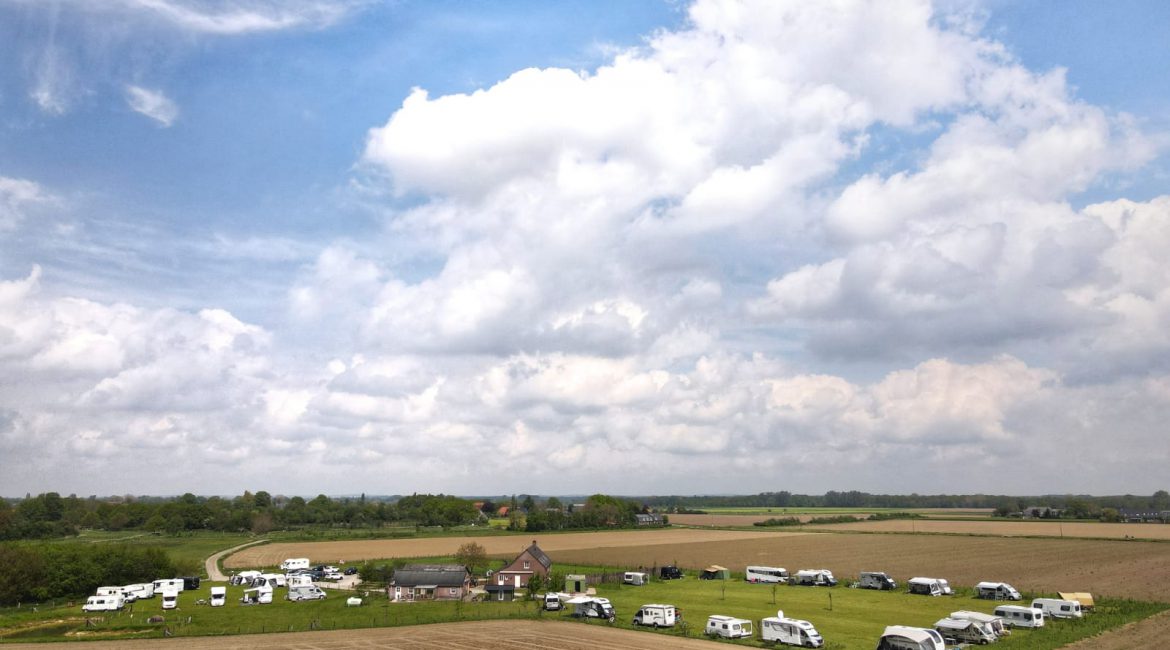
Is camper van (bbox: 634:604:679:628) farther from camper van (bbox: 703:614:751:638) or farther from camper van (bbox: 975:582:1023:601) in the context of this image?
camper van (bbox: 975:582:1023:601)

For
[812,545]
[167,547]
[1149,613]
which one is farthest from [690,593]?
[167,547]

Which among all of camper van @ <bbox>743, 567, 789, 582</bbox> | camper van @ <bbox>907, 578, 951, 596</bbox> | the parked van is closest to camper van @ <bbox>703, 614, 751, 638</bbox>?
camper van @ <bbox>907, 578, 951, 596</bbox>

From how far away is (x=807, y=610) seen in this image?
5309 centimetres

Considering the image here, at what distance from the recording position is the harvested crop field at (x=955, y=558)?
67.8m

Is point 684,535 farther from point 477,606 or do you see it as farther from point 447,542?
point 477,606

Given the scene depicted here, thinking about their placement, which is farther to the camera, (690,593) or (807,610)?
(690,593)

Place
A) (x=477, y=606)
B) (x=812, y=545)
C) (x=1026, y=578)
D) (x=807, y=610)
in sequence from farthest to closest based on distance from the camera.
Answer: (x=812, y=545), (x=1026, y=578), (x=477, y=606), (x=807, y=610)

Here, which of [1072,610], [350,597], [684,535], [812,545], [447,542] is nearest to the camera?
[1072,610]

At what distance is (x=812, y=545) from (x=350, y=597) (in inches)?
2960

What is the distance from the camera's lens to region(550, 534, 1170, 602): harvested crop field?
67812 millimetres

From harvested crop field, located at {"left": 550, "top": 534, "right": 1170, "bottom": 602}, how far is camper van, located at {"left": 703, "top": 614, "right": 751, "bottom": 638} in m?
33.3

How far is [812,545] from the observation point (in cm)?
11525

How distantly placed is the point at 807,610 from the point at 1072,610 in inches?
632

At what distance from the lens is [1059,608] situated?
4891 centimetres
